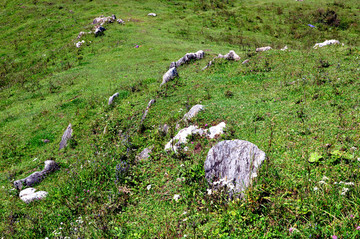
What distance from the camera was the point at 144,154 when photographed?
30.4 feet

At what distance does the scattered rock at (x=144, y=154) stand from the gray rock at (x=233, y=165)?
3278 millimetres

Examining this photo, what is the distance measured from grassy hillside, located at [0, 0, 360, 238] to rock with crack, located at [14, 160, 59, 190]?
1.24ft

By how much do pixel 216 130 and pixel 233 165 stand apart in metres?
2.67

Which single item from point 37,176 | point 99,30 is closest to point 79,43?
point 99,30

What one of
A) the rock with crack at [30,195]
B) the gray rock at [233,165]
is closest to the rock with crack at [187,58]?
the rock with crack at [30,195]

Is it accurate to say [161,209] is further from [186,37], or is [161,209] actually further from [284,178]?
[186,37]

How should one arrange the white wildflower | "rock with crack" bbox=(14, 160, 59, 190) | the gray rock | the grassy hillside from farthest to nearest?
"rock with crack" bbox=(14, 160, 59, 190)
the white wildflower
the gray rock
the grassy hillside

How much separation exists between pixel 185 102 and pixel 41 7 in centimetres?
5229

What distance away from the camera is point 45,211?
7969mm

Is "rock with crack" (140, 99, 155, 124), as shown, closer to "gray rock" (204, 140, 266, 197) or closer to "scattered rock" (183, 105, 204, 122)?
"scattered rock" (183, 105, 204, 122)

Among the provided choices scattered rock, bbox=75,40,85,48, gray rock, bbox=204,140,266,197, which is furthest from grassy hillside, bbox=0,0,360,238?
scattered rock, bbox=75,40,85,48

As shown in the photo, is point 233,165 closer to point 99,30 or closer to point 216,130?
point 216,130

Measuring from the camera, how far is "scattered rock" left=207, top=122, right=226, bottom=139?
8.39 meters

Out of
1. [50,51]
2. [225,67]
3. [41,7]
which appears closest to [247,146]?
[225,67]
